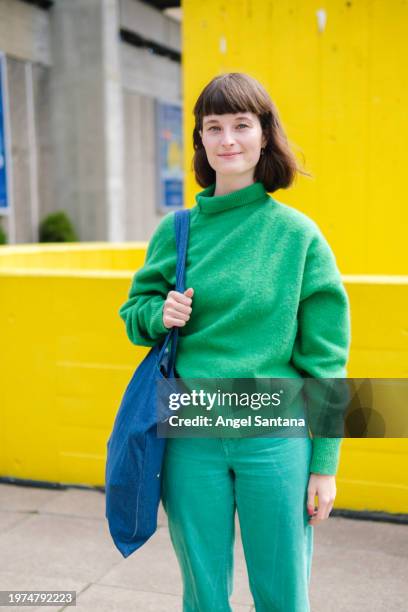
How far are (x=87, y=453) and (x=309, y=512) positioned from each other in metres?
2.48

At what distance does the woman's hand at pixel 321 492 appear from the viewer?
1.98m

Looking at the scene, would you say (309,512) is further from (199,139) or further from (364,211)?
(364,211)

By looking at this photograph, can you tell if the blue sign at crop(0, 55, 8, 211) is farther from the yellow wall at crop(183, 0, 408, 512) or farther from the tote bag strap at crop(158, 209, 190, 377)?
the tote bag strap at crop(158, 209, 190, 377)

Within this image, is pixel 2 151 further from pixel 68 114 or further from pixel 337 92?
pixel 337 92

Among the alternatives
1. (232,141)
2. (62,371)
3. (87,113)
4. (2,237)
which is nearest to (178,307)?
(232,141)

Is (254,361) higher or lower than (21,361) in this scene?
higher

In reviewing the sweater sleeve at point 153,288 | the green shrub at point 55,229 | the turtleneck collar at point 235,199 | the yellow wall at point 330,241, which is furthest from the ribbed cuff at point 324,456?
the green shrub at point 55,229

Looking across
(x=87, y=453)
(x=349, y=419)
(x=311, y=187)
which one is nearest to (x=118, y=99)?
(x=311, y=187)

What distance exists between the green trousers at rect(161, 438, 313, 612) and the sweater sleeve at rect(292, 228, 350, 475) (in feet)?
0.20

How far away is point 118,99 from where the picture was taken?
17.9 meters

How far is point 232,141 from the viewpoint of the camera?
1.94 meters

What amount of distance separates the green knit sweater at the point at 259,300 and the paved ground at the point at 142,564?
1360 millimetres

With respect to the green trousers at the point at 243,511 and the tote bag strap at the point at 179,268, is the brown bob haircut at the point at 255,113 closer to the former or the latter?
the tote bag strap at the point at 179,268

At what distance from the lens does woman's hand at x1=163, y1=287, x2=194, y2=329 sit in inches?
75.9
